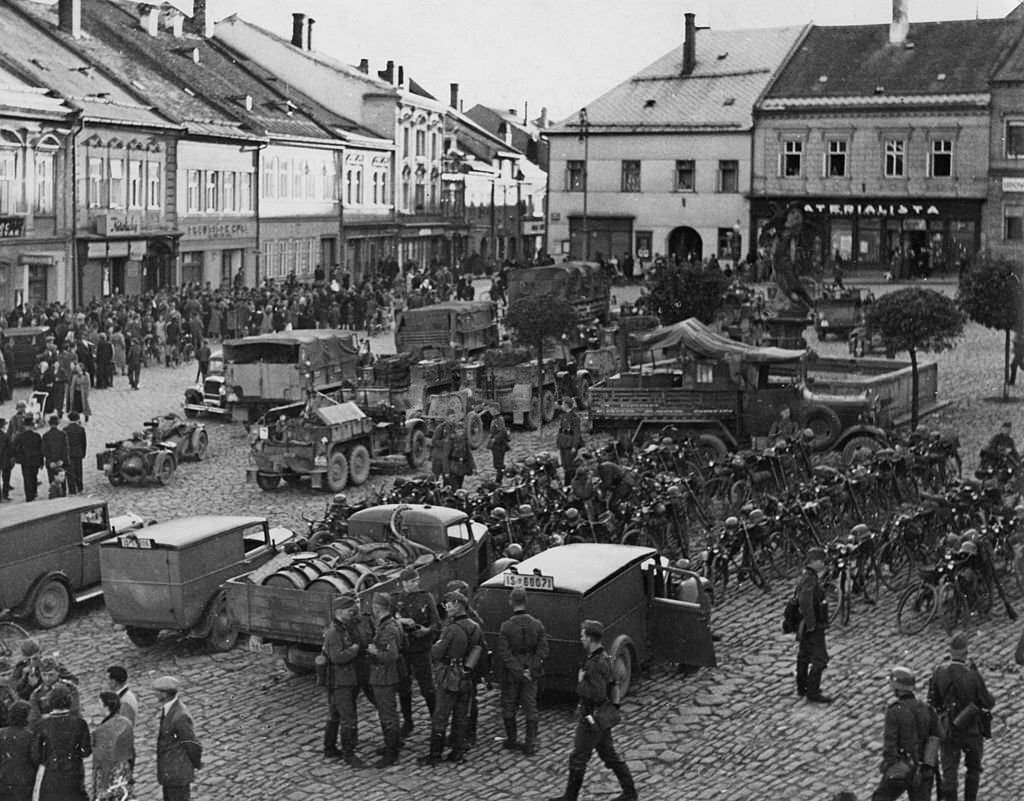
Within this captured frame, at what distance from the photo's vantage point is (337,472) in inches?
1022

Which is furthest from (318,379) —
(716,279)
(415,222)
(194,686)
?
(415,222)

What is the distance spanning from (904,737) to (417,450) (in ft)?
54.8

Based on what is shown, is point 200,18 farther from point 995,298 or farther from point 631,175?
point 995,298

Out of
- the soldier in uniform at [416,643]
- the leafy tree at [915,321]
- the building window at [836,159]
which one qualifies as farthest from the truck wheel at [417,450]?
the building window at [836,159]

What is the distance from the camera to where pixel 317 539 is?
17938 millimetres

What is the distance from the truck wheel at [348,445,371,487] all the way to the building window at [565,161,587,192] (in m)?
A: 42.5

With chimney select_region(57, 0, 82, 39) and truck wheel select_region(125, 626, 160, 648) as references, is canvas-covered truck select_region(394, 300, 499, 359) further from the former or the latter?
chimney select_region(57, 0, 82, 39)

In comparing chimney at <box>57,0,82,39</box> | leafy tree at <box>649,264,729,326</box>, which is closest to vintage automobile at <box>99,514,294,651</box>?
leafy tree at <box>649,264,729,326</box>

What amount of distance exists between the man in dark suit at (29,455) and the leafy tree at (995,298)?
19566 mm

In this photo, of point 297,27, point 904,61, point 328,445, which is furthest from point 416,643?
point 297,27

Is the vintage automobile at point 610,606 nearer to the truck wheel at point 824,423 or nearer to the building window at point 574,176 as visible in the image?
the truck wheel at point 824,423

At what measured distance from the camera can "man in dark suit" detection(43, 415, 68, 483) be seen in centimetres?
2502

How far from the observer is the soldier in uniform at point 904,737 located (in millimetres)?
12203

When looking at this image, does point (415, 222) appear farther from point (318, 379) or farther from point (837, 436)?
point (837, 436)
